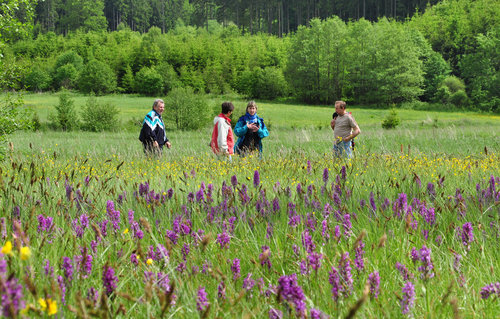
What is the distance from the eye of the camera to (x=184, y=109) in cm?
3228

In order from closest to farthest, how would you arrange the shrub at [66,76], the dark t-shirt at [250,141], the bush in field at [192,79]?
the dark t-shirt at [250,141] → the bush in field at [192,79] → the shrub at [66,76]

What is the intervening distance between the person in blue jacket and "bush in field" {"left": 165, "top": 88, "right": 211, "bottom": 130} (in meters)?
23.6

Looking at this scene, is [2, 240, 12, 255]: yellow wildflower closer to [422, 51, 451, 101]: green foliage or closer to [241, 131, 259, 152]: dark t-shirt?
[241, 131, 259, 152]: dark t-shirt

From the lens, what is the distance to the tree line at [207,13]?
363 ft

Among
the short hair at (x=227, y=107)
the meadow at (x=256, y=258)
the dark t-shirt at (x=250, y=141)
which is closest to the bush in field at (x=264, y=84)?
the dark t-shirt at (x=250, y=141)

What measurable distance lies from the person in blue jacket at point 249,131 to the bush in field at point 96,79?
72.7 metres

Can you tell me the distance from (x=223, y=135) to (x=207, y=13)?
157m

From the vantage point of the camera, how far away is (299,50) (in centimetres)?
7525

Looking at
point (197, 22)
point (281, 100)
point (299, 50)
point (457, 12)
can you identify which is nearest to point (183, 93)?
point (281, 100)

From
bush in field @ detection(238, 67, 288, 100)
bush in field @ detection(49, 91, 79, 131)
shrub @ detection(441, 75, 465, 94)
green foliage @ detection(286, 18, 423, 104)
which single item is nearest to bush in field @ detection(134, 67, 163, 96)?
bush in field @ detection(238, 67, 288, 100)

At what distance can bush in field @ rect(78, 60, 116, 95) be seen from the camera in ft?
247

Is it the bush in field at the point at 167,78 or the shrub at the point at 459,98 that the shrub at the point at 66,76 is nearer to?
the bush in field at the point at 167,78

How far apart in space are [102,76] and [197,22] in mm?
87123

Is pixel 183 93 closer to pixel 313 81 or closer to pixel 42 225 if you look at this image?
pixel 42 225
